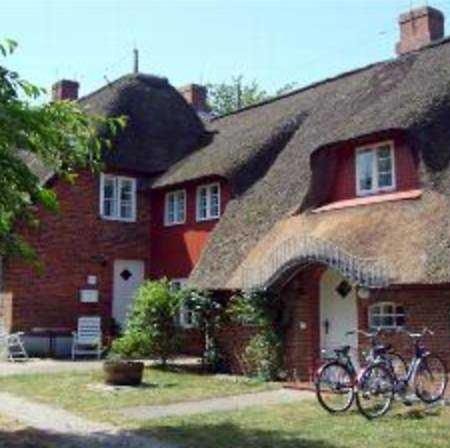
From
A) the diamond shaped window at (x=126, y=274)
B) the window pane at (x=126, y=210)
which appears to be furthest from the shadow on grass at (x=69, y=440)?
the window pane at (x=126, y=210)

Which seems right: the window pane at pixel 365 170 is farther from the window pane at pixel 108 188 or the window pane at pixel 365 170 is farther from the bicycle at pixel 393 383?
the window pane at pixel 108 188

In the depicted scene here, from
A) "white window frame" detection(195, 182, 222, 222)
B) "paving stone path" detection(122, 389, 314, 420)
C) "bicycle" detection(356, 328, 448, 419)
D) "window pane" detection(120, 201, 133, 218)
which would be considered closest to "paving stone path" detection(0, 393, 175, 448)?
"paving stone path" detection(122, 389, 314, 420)

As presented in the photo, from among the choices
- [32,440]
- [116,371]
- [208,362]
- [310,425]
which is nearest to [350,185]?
[208,362]

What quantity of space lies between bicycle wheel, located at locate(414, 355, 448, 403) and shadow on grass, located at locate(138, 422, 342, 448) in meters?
3.39

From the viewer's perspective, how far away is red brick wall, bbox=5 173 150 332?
26.1m

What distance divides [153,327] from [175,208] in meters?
7.39

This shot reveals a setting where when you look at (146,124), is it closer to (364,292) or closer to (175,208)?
(175,208)

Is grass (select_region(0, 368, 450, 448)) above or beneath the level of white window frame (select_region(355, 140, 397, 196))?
beneath

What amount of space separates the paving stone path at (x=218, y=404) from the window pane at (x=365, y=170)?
5.86 m

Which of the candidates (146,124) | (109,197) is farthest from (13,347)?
(146,124)

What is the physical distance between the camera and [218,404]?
51.4 feet

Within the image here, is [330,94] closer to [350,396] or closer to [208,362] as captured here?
[208,362]

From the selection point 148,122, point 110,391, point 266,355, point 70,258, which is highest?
point 148,122

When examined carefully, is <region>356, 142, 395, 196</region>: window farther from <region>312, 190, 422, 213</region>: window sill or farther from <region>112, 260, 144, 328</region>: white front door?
<region>112, 260, 144, 328</region>: white front door
